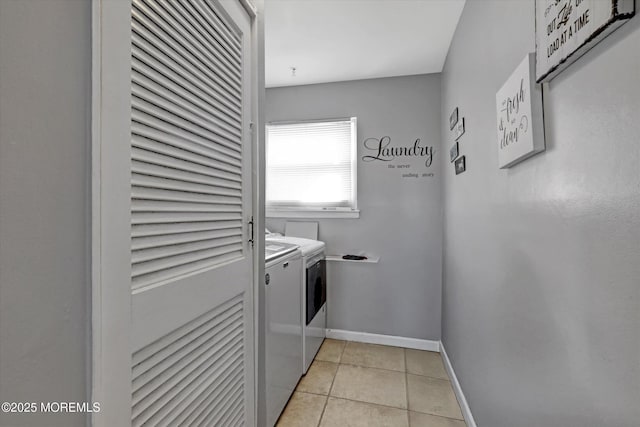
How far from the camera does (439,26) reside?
85.7 inches

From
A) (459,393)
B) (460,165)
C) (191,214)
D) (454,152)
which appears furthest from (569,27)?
(459,393)

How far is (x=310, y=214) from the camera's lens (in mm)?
3131

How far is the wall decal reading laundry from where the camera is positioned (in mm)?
2910

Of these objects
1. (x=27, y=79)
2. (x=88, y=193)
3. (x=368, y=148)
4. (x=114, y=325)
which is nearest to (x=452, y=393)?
(x=368, y=148)

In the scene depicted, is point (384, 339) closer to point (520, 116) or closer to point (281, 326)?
point (281, 326)

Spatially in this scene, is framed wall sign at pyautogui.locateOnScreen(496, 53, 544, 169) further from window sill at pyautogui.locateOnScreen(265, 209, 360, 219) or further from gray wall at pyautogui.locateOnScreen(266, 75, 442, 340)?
window sill at pyautogui.locateOnScreen(265, 209, 360, 219)

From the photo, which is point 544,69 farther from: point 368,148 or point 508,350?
point 368,148

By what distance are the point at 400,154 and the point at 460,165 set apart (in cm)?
96

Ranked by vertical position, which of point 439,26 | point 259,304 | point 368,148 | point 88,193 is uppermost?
point 439,26

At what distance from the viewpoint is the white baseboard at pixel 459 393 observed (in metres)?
1.79

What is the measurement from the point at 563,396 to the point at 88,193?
4.06 feet

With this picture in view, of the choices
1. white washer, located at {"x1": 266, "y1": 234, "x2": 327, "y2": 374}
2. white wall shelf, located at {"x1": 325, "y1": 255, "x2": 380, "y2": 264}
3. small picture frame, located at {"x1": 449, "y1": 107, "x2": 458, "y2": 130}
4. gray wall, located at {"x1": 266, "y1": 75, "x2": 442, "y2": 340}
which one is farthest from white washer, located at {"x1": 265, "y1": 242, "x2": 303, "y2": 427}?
small picture frame, located at {"x1": 449, "y1": 107, "x2": 458, "y2": 130}

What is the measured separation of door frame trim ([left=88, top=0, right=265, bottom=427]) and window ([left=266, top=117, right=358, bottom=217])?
2457 mm

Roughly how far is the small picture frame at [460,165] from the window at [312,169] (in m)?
1.07
